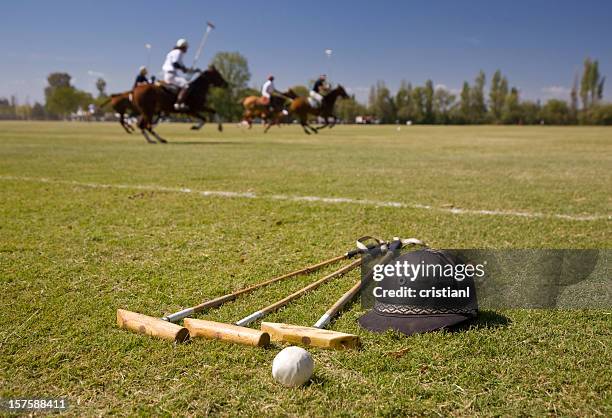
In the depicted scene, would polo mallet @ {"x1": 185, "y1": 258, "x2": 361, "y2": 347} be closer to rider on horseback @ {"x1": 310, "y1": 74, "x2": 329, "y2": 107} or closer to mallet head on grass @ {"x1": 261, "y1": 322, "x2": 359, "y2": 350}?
mallet head on grass @ {"x1": 261, "y1": 322, "x2": 359, "y2": 350}

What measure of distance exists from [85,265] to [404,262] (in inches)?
120

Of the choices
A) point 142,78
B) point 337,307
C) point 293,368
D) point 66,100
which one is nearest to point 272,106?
point 142,78

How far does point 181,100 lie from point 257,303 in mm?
21551

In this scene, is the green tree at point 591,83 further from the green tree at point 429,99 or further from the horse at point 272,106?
the horse at point 272,106

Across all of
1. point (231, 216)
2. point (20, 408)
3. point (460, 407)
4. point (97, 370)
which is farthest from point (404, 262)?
point (231, 216)

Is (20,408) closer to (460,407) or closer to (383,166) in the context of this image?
(460,407)

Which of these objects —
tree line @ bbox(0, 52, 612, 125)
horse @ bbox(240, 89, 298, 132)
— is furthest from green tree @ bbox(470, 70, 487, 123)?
horse @ bbox(240, 89, 298, 132)

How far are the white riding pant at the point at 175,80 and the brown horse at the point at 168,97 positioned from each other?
0.33 meters

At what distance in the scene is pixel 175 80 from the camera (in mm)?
23641

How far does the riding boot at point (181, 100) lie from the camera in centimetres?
2366

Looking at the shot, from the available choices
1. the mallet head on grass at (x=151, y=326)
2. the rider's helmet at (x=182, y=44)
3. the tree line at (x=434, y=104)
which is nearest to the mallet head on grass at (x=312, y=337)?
the mallet head on grass at (x=151, y=326)

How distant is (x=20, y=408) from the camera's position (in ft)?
7.85

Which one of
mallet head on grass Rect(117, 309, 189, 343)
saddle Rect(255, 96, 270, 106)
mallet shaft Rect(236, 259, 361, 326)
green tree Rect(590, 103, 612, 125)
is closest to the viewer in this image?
mallet head on grass Rect(117, 309, 189, 343)

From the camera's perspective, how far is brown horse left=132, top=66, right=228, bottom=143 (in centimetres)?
2344
